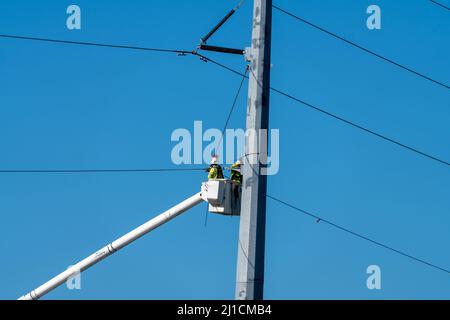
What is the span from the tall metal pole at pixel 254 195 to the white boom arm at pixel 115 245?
172 inches

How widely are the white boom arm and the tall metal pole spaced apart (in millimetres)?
4359

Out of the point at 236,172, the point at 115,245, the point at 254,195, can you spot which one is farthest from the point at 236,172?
the point at 115,245

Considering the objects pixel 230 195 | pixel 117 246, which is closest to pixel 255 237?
→ pixel 230 195

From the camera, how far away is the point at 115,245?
1369 inches

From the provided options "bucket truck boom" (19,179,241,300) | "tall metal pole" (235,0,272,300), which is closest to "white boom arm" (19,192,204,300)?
"bucket truck boom" (19,179,241,300)

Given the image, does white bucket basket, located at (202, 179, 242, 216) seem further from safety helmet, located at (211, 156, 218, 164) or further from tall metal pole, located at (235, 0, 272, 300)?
tall metal pole, located at (235, 0, 272, 300)

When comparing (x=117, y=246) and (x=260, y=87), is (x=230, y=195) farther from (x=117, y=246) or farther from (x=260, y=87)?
(x=117, y=246)

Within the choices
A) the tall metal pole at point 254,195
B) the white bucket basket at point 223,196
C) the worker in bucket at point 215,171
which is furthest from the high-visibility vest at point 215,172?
the tall metal pole at point 254,195

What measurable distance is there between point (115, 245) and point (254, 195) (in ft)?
39.7

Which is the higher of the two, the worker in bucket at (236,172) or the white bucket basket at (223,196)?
the worker in bucket at (236,172)

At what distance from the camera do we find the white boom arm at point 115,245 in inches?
1188

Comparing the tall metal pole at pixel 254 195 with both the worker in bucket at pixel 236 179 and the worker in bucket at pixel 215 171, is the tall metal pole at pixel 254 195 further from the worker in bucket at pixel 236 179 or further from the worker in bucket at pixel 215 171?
the worker in bucket at pixel 215 171

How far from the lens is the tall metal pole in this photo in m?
23.3
